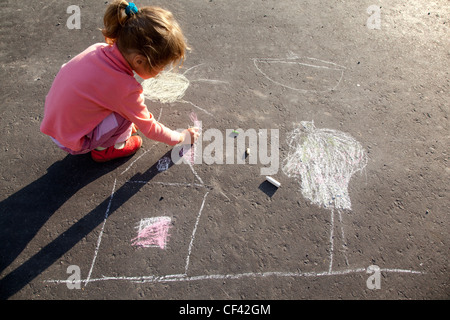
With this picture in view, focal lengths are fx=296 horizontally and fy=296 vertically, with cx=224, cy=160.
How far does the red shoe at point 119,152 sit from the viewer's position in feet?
7.98

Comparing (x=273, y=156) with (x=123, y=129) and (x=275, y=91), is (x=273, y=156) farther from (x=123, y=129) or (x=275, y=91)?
(x=123, y=129)

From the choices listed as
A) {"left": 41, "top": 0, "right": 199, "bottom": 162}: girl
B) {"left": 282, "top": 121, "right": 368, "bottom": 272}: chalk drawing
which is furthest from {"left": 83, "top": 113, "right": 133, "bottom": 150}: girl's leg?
{"left": 282, "top": 121, "right": 368, "bottom": 272}: chalk drawing

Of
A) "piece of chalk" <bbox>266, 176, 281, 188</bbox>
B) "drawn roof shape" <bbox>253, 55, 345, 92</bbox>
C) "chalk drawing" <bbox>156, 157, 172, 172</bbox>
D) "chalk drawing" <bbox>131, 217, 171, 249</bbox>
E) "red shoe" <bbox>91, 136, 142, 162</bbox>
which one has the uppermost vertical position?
"drawn roof shape" <bbox>253, 55, 345, 92</bbox>

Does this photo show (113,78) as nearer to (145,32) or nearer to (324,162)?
(145,32)

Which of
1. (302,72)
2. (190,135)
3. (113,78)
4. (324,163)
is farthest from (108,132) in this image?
(302,72)

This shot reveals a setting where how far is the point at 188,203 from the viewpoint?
2.33m

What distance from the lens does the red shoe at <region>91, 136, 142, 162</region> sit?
243 centimetres

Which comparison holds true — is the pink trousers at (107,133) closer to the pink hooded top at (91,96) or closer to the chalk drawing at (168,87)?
the pink hooded top at (91,96)

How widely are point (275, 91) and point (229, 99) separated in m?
0.47

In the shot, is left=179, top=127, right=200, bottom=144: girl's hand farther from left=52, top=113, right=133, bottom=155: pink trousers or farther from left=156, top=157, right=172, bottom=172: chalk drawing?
left=52, top=113, right=133, bottom=155: pink trousers

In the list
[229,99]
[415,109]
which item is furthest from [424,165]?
[229,99]

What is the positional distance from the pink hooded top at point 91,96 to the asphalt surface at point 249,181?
497mm

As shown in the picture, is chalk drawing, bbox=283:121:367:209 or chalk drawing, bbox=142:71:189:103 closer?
chalk drawing, bbox=283:121:367:209

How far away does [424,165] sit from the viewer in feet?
8.43
